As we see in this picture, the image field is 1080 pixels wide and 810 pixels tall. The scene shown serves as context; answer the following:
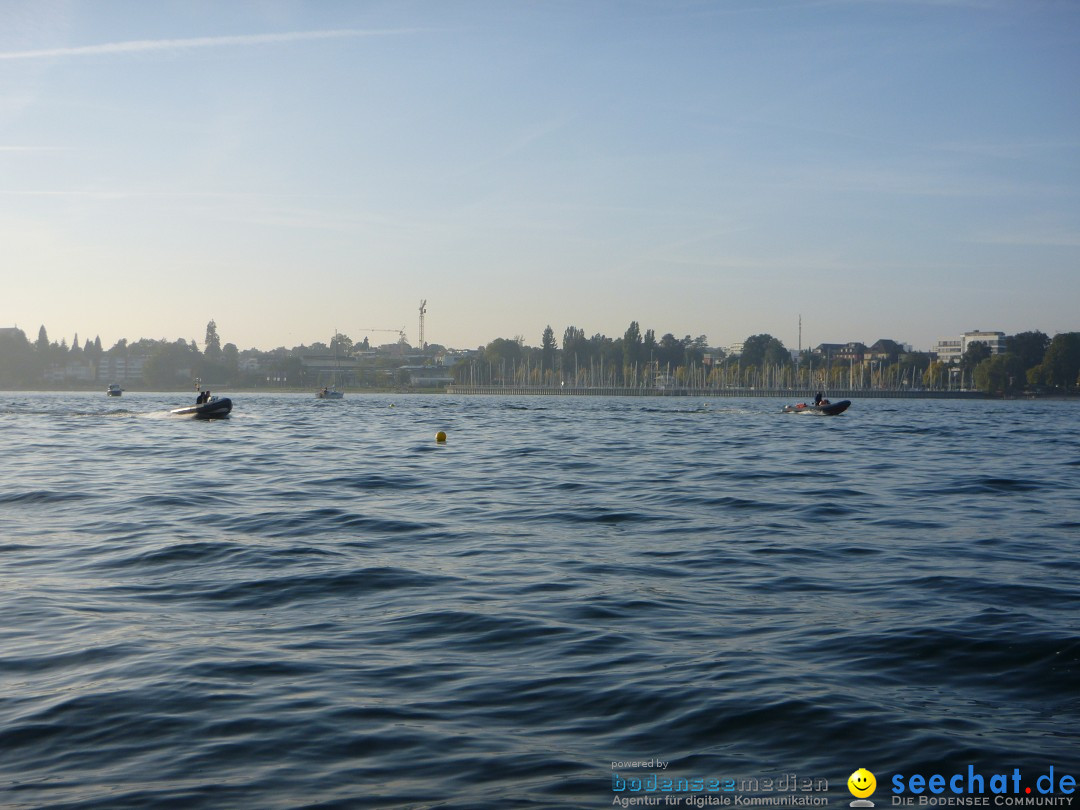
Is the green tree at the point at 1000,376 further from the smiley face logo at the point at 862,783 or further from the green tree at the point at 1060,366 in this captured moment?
the smiley face logo at the point at 862,783

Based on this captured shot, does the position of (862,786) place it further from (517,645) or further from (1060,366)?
(1060,366)

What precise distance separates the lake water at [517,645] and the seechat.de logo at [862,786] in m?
0.07

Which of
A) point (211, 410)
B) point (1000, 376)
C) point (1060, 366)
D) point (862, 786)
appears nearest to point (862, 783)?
point (862, 786)

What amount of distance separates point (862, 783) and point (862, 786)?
1.5 inches

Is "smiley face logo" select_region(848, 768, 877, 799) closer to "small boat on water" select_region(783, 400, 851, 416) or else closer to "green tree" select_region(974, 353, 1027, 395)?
"small boat on water" select_region(783, 400, 851, 416)

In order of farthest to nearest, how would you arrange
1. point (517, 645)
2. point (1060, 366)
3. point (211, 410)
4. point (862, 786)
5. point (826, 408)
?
1. point (1060, 366)
2. point (826, 408)
3. point (211, 410)
4. point (517, 645)
5. point (862, 786)

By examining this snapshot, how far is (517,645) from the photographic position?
8.68 metres

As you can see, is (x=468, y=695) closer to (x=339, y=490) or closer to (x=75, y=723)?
(x=75, y=723)

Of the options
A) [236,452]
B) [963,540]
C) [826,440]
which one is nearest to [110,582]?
[963,540]

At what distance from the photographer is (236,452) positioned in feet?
107

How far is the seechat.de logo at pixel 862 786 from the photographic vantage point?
554cm

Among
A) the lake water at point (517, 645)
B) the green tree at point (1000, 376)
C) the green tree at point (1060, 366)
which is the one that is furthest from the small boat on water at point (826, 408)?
the green tree at point (1060, 366)

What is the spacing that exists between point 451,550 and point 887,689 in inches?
286

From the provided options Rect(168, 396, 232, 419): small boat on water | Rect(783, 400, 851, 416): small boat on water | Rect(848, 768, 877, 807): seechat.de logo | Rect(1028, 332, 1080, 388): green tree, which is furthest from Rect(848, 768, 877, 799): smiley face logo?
Rect(1028, 332, 1080, 388): green tree
